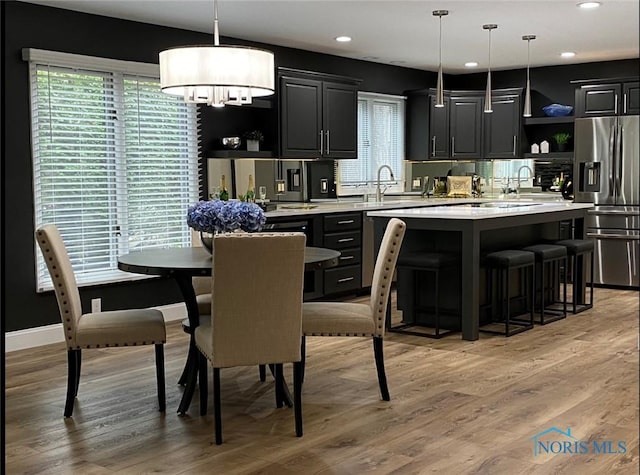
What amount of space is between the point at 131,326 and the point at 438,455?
1596 mm

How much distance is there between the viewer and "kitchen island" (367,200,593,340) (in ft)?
18.0

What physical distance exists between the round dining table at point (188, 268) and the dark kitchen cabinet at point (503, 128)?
540 centimetres

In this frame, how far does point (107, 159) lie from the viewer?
598cm

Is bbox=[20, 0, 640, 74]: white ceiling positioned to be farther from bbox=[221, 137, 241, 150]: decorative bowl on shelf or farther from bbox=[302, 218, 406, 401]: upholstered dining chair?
bbox=[302, 218, 406, 401]: upholstered dining chair

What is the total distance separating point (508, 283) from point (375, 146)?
132 inches

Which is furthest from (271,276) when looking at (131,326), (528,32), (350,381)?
(528,32)

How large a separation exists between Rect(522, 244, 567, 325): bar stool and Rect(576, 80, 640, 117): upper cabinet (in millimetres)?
2255

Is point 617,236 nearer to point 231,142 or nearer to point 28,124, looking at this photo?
point 231,142

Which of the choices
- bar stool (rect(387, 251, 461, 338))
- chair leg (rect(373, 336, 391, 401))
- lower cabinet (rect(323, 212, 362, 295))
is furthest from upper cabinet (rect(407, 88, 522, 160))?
chair leg (rect(373, 336, 391, 401))

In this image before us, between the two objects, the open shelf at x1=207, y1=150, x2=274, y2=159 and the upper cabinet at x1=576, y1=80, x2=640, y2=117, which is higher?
the upper cabinet at x1=576, y1=80, x2=640, y2=117

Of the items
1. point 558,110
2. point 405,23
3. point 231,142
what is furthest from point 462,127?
point 231,142

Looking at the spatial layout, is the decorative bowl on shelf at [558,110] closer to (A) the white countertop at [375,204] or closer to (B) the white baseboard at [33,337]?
(A) the white countertop at [375,204]

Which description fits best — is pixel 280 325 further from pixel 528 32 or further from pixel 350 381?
pixel 528 32

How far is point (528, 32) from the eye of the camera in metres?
6.81
